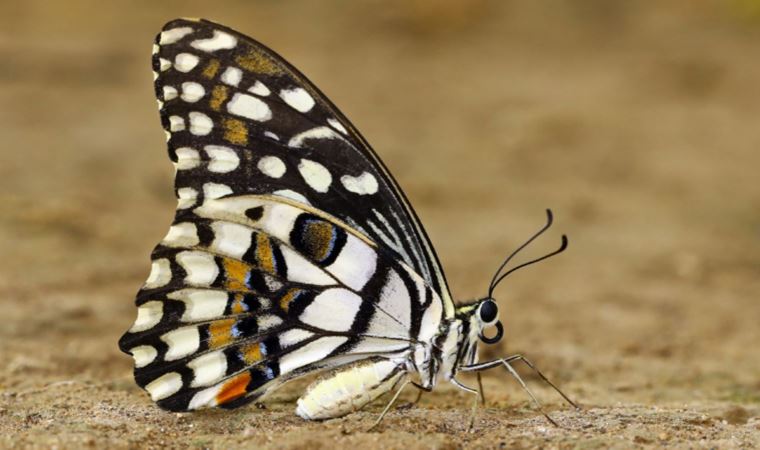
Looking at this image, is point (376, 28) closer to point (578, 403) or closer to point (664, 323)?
point (664, 323)

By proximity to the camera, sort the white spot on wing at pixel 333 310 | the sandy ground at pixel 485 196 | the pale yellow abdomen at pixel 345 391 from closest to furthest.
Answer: the pale yellow abdomen at pixel 345 391
the white spot on wing at pixel 333 310
the sandy ground at pixel 485 196

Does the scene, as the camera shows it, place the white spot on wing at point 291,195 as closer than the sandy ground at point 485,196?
Yes

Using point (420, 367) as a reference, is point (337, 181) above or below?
above

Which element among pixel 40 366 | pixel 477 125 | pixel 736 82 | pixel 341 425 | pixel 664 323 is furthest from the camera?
pixel 736 82

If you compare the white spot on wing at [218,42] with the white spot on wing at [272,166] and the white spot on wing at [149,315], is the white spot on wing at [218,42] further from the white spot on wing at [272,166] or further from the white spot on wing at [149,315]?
the white spot on wing at [149,315]

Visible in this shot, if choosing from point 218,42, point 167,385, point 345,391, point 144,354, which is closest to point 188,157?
point 218,42

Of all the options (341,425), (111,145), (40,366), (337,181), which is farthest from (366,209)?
(111,145)

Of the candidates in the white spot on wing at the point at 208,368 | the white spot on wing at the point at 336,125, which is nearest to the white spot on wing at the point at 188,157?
the white spot on wing at the point at 336,125
